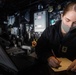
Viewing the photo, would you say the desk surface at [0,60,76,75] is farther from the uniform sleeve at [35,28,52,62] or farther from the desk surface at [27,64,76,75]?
the uniform sleeve at [35,28,52,62]

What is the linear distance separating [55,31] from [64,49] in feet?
0.45

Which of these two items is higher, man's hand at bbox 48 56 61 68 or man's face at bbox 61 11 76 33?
man's face at bbox 61 11 76 33

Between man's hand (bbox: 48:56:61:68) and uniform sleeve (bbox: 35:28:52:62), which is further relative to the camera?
uniform sleeve (bbox: 35:28:52:62)

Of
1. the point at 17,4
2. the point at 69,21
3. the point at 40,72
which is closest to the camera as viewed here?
the point at 40,72

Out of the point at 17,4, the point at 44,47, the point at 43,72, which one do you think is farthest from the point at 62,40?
the point at 17,4

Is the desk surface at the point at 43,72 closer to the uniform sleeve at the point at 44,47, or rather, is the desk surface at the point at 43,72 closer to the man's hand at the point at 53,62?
the man's hand at the point at 53,62

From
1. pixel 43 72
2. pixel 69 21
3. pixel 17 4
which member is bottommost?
pixel 43 72

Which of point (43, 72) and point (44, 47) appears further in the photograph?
point (44, 47)

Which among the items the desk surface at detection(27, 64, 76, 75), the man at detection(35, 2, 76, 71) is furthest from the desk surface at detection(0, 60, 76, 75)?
the man at detection(35, 2, 76, 71)

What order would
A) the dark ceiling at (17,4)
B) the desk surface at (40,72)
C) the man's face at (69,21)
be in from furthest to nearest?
1. the dark ceiling at (17,4)
2. the man's face at (69,21)
3. the desk surface at (40,72)

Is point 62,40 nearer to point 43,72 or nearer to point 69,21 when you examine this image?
point 69,21

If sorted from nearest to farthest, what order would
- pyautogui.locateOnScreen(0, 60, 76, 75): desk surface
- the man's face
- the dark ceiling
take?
pyautogui.locateOnScreen(0, 60, 76, 75): desk surface < the man's face < the dark ceiling

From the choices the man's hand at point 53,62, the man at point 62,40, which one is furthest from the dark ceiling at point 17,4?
the man's hand at point 53,62

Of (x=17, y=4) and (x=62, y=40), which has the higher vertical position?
(x=17, y=4)
